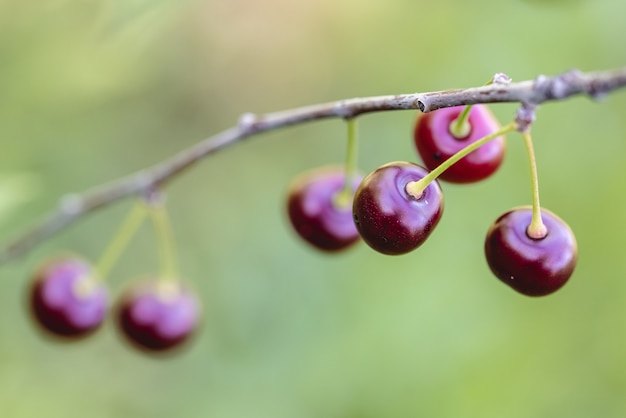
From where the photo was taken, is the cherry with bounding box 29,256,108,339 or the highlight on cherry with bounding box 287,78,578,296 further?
the cherry with bounding box 29,256,108,339

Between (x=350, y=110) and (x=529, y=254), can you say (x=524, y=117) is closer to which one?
(x=529, y=254)

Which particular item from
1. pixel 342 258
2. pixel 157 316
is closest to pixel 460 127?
pixel 157 316

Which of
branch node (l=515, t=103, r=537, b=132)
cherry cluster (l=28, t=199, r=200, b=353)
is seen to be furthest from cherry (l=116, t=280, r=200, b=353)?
branch node (l=515, t=103, r=537, b=132)

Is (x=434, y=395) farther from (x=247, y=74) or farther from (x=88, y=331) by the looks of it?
(x=247, y=74)

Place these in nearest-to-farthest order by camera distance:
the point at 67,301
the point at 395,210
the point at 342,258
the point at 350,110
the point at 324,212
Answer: the point at 395,210
the point at 350,110
the point at 324,212
the point at 67,301
the point at 342,258

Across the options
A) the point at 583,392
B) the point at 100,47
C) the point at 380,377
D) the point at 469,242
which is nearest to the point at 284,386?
the point at 380,377

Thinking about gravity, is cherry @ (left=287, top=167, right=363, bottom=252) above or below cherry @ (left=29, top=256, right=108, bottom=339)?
above

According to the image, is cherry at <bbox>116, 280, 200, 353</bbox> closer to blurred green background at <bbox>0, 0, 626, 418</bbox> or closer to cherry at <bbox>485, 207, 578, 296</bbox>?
blurred green background at <bbox>0, 0, 626, 418</bbox>
